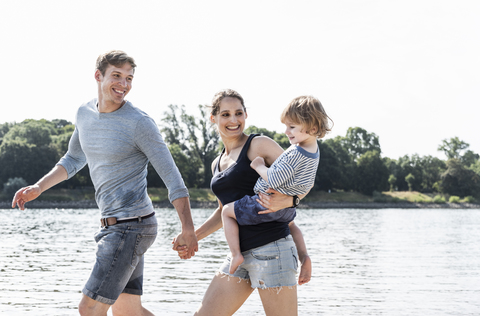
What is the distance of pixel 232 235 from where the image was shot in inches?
129

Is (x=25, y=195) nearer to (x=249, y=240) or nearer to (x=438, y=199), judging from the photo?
(x=249, y=240)

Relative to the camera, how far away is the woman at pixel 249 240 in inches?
125

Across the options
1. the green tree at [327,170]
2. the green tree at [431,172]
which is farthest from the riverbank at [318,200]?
the green tree at [431,172]

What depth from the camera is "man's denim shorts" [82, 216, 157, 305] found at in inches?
134

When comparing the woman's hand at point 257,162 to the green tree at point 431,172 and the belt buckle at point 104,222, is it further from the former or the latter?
the green tree at point 431,172

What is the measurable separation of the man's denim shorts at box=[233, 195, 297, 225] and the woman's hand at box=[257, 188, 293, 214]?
1.5 inches

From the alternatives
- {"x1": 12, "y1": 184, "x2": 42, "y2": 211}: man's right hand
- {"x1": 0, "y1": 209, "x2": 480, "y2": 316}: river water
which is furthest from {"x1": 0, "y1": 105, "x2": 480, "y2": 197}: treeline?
{"x1": 12, "y1": 184, "x2": 42, "y2": 211}: man's right hand

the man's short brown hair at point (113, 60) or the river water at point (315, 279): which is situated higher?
the man's short brown hair at point (113, 60)

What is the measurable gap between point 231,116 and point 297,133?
1.65 feet

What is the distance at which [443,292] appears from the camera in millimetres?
10414

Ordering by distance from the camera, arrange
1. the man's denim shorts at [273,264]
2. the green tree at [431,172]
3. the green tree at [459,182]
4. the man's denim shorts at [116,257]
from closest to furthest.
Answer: the man's denim shorts at [273,264]
the man's denim shorts at [116,257]
the green tree at [459,182]
the green tree at [431,172]

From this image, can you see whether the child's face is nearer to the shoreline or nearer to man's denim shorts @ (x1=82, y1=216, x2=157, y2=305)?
man's denim shorts @ (x1=82, y1=216, x2=157, y2=305)

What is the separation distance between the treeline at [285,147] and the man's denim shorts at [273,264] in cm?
5343

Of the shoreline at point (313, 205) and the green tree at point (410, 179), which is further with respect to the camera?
the green tree at point (410, 179)
